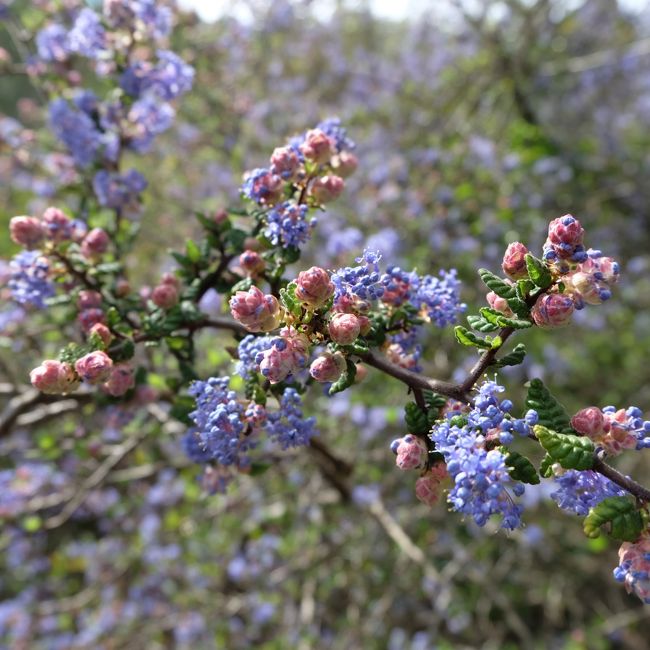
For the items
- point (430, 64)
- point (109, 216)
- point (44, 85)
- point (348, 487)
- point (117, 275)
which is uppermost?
point (430, 64)

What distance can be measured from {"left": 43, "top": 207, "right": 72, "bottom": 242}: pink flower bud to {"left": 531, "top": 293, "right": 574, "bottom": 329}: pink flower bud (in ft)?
4.51

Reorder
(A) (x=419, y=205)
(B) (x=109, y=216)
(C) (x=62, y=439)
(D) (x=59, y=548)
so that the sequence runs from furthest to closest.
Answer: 1. (D) (x=59, y=548)
2. (A) (x=419, y=205)
3. (C) (x=62, y=439)
4. (B) (x=109, y=216)

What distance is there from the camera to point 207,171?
257 inches

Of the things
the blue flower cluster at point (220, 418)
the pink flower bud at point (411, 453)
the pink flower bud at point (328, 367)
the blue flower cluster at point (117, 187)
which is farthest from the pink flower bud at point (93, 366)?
the blue flower cluster at point (117, 187)

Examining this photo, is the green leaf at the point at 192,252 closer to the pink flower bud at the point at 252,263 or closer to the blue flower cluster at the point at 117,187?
the pink flower bud at the point at 252,263

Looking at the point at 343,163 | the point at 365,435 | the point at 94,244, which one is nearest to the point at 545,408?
the point at 343,163

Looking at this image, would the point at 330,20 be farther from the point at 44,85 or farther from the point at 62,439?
the point at 62,439

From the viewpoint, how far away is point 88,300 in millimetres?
1816

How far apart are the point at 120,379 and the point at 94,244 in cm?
53

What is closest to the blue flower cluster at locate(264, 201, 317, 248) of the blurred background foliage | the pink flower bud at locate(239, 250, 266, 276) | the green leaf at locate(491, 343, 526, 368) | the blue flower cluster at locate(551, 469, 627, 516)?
the pink flower bud at locate(239, 250, 266, 276)

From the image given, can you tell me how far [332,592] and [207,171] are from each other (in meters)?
4.22

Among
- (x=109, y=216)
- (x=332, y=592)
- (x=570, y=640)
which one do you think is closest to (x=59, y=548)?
(x=332, y=592)

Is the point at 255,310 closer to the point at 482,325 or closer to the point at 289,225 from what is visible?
the point at 289,225

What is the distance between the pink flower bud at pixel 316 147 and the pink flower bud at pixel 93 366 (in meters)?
0.72
